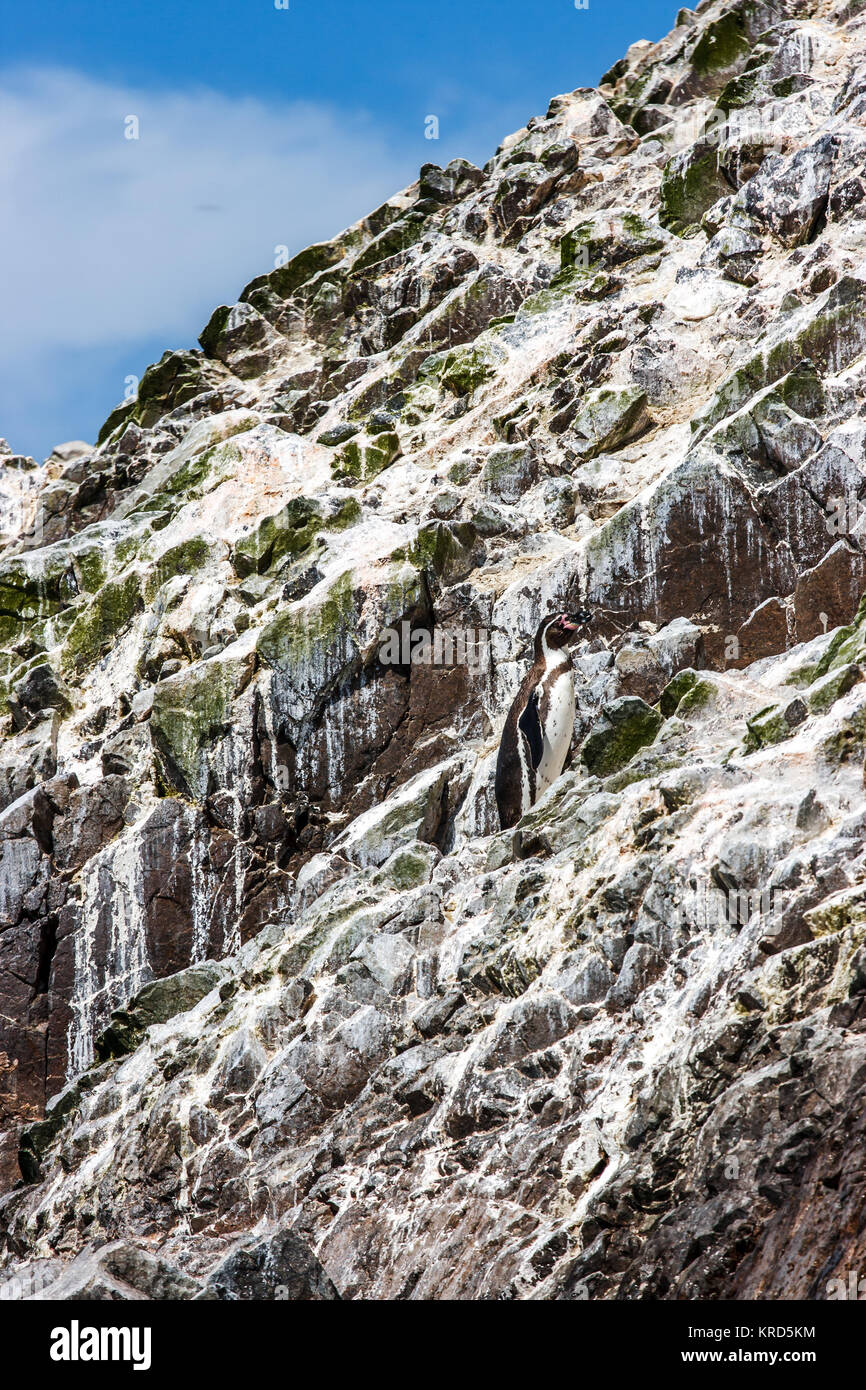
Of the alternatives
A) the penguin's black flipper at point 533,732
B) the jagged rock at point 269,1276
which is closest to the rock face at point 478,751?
the jagged rock at point 269,1276

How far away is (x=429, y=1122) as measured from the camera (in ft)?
46.7

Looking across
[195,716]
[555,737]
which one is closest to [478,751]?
[555,737]

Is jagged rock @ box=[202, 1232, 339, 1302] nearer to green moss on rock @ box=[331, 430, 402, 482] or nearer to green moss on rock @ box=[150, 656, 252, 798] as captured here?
green moss on rock @ box=[150, 656, 252, 798]

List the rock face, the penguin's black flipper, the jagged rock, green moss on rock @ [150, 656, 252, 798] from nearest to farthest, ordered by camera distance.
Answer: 1. the jagged rock
2. the rock face
3. the penguin's black flipper
4. green moss on rock @ [150, 656, 252, 798]

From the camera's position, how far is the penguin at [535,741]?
19656 millimetres

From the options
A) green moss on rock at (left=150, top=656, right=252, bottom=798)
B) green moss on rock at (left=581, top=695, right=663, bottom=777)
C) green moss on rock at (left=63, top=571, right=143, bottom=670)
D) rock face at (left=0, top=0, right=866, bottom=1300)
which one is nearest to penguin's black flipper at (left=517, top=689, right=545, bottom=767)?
rock face at (left=0, top=0, right=866, bottom=1300)

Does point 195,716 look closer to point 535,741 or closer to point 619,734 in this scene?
point 535,741

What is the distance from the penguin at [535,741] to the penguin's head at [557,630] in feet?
1.33

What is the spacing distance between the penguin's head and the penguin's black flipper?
4.28ft

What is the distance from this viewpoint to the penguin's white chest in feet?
64.4

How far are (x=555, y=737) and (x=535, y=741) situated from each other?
281 mm

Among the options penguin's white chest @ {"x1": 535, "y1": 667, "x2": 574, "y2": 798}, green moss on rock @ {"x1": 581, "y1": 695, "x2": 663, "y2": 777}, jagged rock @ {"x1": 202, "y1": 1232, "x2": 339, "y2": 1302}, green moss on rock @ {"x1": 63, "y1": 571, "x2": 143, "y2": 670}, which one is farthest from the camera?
green moss on rock @ {"x1": 63, "y1": 571, "x2": 143, "y2": 670}

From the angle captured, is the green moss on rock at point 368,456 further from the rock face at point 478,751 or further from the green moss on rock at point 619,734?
the green moss on rock at point 619,734
